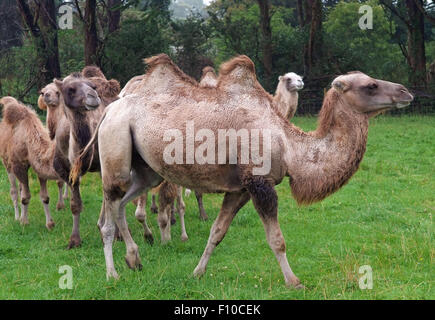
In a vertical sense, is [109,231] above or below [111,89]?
below

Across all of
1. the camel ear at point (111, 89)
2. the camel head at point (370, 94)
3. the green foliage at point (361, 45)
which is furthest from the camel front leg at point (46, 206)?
the green foliage at point (361, 45)

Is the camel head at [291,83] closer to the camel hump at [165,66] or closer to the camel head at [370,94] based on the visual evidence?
the camel hump at [165,66]

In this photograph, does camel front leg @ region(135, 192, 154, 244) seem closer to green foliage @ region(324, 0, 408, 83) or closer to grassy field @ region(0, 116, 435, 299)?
grassy field @ region(0, 116, 435, 299)

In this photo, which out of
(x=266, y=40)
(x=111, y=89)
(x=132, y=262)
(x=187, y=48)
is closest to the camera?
(x=132, y=262)

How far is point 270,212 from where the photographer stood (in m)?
5.06

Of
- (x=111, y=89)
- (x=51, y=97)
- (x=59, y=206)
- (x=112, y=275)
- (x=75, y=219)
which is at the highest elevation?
(x=111, y=89)

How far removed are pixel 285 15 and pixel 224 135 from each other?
125 feet

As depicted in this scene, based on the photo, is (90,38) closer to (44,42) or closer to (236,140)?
(44,42)

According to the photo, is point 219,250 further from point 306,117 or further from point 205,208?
point 306,117

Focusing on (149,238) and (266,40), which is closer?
(149,238)

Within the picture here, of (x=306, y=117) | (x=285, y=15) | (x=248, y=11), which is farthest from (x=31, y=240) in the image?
(x=285, y=15)

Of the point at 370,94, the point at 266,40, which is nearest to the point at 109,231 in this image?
the point at 370,94

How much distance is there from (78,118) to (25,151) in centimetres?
200

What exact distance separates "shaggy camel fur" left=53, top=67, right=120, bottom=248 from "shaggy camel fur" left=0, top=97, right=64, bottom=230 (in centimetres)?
66
